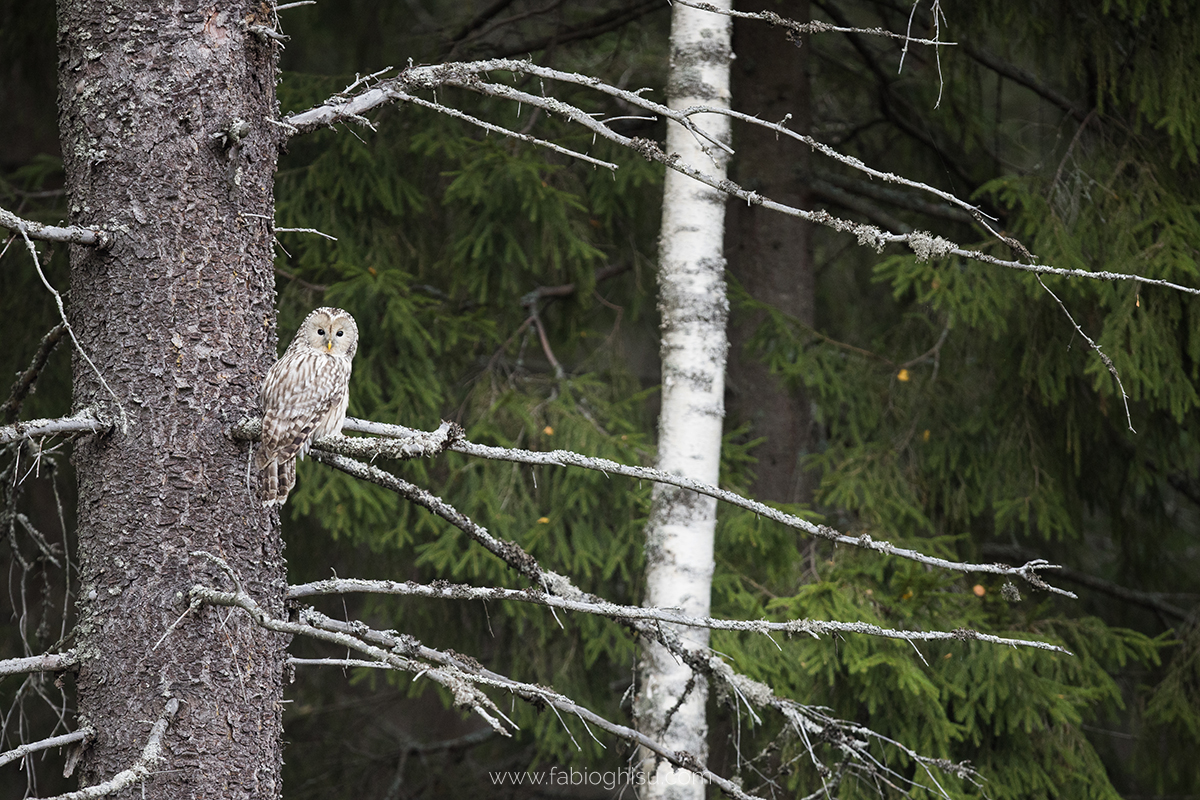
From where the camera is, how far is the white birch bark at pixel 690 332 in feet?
13.3

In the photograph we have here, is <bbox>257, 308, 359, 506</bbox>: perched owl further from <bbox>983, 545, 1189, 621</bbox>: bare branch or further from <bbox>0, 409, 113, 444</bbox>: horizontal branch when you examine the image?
<bbox>983, 545, 1189, 621</bbox>: bare branch

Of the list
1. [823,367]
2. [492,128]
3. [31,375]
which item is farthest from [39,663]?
[823,367]

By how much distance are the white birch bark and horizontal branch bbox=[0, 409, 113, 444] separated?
209 cm

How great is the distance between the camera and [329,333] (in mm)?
3609

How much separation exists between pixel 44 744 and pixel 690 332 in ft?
8.50

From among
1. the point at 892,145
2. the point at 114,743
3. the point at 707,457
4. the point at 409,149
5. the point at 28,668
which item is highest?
the point at 892,145

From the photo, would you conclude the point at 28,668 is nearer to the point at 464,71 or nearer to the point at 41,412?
the point at 464,71

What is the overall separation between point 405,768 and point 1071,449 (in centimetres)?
469

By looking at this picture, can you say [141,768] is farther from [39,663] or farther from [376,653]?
[376,653]

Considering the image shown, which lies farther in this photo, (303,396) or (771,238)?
(771,238)

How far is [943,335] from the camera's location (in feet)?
17.9

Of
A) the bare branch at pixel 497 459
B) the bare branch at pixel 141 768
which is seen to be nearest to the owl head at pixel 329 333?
the bare branch at pixel 497 459

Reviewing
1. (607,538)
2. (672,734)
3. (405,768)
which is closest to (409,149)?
(607,538)

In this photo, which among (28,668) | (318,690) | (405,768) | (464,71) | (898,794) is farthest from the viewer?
(318,690)
